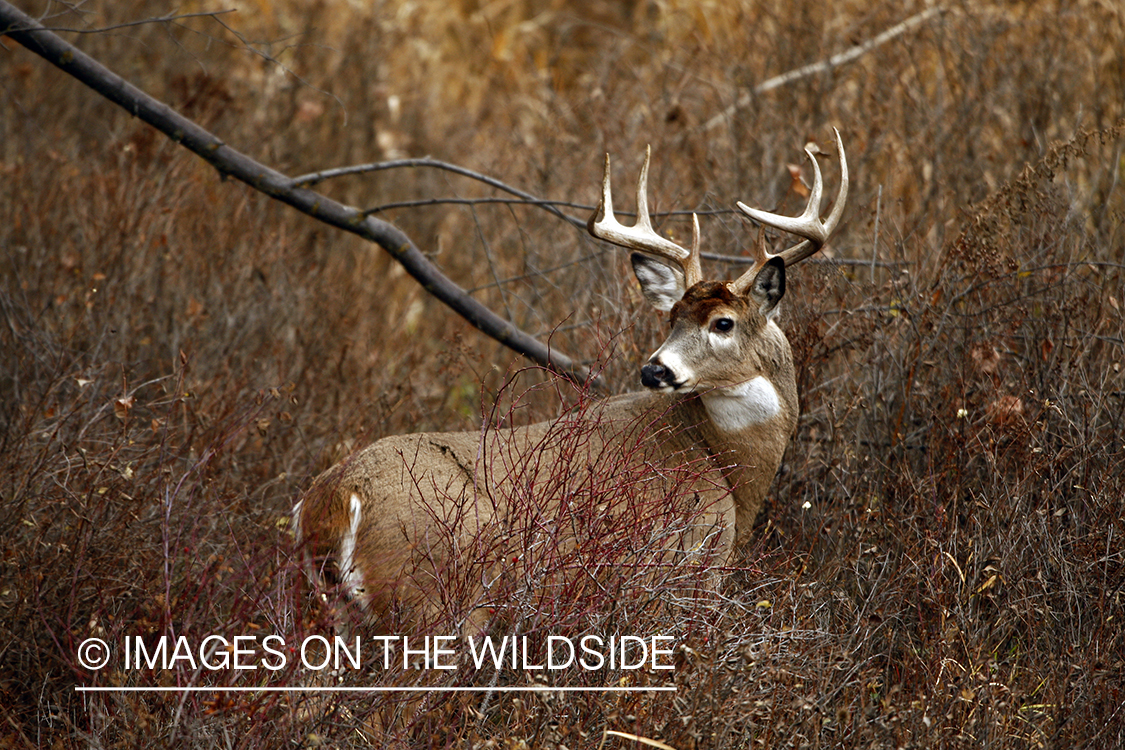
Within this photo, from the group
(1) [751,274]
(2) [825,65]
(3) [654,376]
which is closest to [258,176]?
(3) [654,376]

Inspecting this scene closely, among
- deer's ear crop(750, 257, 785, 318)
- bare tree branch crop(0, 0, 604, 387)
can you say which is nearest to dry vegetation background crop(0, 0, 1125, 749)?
bare tree branch crop(0, 0, 604, 387)

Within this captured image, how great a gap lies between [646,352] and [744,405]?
2.90 feet

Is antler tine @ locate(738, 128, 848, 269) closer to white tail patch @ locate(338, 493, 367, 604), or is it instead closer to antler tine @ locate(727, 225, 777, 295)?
antler tine @ locate(727, 225, 777, 295)

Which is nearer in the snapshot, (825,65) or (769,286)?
(769,286)

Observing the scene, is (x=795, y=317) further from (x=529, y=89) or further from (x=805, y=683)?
(x=529, y=89)

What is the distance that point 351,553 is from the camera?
3834mm

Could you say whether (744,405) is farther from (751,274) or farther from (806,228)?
(806,228)

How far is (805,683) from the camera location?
11.4ft

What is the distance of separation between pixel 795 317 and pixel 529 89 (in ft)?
24.2

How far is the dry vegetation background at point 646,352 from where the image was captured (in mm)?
3363

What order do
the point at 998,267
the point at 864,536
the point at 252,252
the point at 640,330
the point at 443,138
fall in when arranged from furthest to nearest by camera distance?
the point at 443,138, the point at 252,252, the point at 640,330, the point at 998,267, the point at 864,536

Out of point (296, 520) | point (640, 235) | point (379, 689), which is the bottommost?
point (379, 689)

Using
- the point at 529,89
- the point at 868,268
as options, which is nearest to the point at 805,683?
the point at 868,268

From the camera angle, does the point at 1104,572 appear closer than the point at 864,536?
Yes
